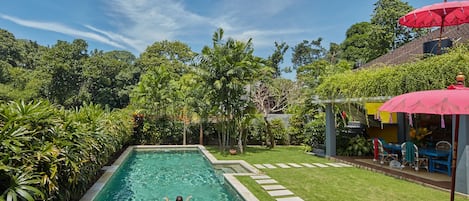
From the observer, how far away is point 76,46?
43938 millimetres

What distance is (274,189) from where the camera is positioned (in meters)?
8.61

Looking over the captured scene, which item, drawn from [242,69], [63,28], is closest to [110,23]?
[63,28]

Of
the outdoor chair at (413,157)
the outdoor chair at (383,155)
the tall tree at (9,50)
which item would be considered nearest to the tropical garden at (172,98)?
the tall tree at (9,50)

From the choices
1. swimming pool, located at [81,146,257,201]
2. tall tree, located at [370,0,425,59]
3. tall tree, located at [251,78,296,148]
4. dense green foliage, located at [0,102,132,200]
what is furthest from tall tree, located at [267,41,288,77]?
dense green foliage, located at [0,102,132,200]

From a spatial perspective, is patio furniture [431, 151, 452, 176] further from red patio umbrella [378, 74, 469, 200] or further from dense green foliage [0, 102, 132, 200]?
dense green foliage [0, 102, 132, 200]

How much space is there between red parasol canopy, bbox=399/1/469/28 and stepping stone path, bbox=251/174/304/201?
6367mm

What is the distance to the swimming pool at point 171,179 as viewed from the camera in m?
9.09

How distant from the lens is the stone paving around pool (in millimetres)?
7867

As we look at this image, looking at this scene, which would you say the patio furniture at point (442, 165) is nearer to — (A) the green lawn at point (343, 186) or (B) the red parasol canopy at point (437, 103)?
(A) the green lawn at point (343, 186)

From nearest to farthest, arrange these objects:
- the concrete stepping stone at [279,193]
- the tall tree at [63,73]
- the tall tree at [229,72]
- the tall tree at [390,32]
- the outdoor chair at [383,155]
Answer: the concrete stepping stone at [279,193], the outdoor chair at [383,155], the tall tree at [229,72], the tall tree at [390,32], the tall tree at [63,73]

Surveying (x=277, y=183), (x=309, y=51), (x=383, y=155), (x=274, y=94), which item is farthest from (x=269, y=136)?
(x=309, y=51)

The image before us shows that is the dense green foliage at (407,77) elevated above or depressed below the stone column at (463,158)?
above

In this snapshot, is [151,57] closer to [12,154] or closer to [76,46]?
[76,46]

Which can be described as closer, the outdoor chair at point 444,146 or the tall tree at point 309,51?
the outdoor chair at point 444,146
